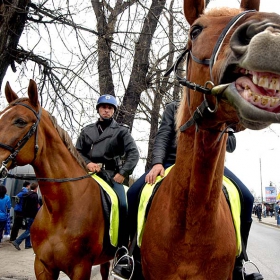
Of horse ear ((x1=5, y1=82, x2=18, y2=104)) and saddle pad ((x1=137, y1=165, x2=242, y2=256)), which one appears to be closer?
saddle pad ((x1=137, y1=165, x2=242, y2=256))

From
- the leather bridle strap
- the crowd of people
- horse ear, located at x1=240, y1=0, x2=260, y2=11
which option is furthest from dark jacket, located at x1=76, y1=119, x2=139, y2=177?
the crowd of people

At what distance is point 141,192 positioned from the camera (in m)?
3.54

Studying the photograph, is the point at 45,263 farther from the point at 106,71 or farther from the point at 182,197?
the point at 106,71

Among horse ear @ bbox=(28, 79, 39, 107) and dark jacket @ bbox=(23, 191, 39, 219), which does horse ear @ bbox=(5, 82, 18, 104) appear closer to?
horse ear @ bbox=(28, 79, 39, 107)

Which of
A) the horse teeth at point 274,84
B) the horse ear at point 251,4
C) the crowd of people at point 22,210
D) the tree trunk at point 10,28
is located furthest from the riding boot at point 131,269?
the crowd of people at point 22,210

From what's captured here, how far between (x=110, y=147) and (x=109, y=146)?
0.02 metres

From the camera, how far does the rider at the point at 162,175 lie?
3236 mm

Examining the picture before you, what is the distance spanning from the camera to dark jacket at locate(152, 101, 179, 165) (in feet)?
12.3

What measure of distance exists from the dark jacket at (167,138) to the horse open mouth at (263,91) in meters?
1.99

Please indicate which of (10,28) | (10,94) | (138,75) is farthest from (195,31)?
(138,75)

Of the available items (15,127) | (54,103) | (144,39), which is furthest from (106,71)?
(15,127)

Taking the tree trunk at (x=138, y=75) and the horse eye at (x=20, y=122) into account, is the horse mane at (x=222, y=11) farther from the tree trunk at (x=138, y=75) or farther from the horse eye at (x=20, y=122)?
the tree trunk at (x=138, y=75)

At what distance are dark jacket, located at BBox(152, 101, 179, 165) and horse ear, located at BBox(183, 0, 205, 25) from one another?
52.1 inches

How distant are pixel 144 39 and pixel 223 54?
8.45m
